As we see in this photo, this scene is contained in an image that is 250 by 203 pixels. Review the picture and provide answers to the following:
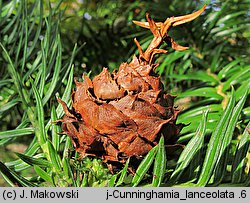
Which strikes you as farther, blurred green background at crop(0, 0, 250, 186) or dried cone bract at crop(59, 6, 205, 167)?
blurred green background at crop(0, 0, 250, 186)

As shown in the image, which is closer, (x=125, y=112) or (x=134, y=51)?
(x=125, y=112)

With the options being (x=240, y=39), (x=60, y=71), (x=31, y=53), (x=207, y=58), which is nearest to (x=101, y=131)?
(x=60, y=71)

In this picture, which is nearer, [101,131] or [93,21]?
[101,131]

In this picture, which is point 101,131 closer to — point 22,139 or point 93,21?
point 22,139

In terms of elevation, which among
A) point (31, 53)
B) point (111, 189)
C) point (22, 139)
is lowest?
point (22, 139)

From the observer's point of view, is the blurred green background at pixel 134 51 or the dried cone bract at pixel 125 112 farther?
the blurred green background at pixel 134 51

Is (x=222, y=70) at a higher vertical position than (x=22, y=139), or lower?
higher

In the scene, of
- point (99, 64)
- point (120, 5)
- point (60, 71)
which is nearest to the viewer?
point (60, 71)

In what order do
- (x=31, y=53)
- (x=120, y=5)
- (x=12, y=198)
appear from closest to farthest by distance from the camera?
(x=12, y=198) → (x=31, y=53) → (x=120, y=5)
